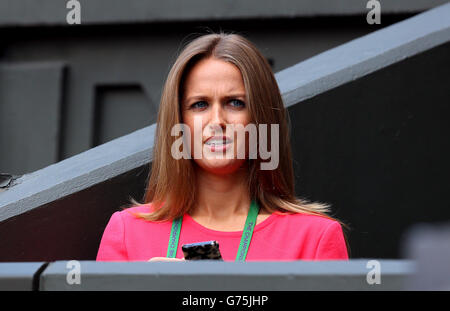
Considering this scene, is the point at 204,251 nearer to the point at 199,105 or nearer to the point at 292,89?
the point at 199,105

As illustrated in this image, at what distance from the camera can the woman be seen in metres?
2.61

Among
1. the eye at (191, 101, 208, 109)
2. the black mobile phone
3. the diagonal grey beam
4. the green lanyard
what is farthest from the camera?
the diagonal grey beam

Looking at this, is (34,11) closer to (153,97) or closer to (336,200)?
(153,97)

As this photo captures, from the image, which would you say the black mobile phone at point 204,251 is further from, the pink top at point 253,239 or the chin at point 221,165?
the chin at point 221,165

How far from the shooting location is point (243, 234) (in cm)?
264

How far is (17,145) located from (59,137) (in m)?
0.36

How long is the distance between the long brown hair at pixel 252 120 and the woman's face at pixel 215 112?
1.3 inches

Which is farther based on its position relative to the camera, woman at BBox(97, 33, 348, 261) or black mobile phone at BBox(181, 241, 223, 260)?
woman at BBox(97, 33, 348, 261)

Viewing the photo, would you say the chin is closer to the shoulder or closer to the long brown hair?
Answer: the long brown hair

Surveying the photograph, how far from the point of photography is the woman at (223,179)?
2.61 m

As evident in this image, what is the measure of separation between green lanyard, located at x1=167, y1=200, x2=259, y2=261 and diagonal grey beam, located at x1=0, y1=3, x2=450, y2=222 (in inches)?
21.4

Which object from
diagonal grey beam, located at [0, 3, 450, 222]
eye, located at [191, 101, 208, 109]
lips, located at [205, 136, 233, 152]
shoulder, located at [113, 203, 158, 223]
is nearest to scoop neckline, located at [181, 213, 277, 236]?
shoulder, located at [113, 203, 158, 223]

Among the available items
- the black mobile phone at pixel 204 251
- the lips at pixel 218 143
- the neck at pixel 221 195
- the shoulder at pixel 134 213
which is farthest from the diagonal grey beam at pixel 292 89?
the black mobile phone at pixel 204 251

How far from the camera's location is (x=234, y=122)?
8.61 feet
